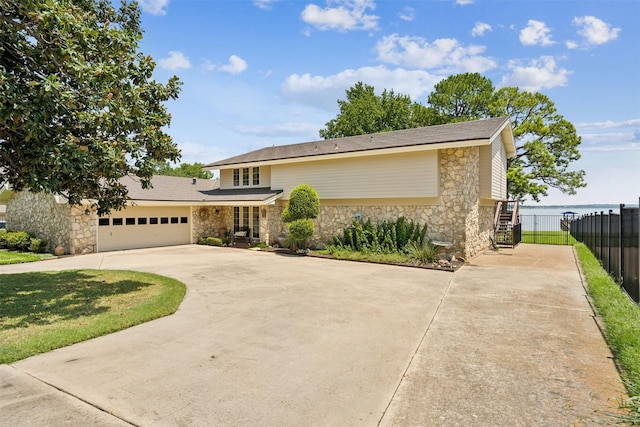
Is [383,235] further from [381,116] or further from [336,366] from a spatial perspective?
[381,116]

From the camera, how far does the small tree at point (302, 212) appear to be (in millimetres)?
15625

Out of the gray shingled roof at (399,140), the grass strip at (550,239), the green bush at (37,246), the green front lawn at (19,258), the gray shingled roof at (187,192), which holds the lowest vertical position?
the green front lawn at (19,258)

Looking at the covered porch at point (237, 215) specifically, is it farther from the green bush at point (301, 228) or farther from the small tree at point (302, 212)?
the green bush at point (301, 228)

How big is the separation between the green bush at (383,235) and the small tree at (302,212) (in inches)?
66.1

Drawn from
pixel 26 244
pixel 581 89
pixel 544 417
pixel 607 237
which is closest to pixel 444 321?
pixel 544 417

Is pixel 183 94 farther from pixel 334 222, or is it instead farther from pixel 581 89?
pixel 581 89

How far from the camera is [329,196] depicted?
54.6 feet

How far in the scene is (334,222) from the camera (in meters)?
16.8

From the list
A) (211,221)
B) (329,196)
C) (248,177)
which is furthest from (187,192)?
(329,196)

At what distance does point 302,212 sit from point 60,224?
11735 millimetres

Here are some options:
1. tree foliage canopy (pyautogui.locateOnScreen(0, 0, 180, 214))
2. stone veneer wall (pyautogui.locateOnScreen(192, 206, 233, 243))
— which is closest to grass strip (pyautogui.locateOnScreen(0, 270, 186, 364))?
tree foliage canopy (pyautogui.locateOnScreen(0, 0, 180, 214))

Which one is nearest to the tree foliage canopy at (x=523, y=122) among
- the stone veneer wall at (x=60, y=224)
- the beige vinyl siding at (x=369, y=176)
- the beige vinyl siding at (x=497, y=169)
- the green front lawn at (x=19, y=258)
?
the beige vinyl siding at (x=497, y=169)

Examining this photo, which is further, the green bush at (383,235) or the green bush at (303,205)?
the green bush at (303,205)

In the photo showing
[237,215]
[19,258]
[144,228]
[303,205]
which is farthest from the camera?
[237,215]
